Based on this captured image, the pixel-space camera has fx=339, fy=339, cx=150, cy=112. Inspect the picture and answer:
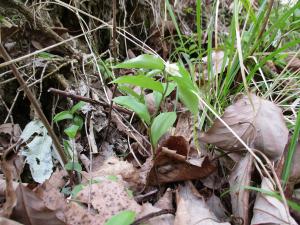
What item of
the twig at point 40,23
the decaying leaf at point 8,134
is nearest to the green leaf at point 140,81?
the decaying leaf at point 8,134

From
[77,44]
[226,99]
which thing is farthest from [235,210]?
[77,44]

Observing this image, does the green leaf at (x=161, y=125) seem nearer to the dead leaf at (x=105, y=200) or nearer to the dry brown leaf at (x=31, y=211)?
the dead leaf at (x=105, y=200)

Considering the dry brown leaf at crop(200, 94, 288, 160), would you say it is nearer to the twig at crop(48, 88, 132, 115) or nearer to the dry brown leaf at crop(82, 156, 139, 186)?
the dry brown leaf at crop(82, 156, 139, 186)

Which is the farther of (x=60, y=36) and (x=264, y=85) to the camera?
(x=60, y=36)

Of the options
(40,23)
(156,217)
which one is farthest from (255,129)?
(40,23)

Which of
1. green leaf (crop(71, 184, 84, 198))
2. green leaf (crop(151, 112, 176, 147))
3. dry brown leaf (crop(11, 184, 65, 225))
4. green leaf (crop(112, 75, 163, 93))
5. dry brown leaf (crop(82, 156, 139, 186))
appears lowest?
dry brown leaf (crop(82, 156, 139, 186))

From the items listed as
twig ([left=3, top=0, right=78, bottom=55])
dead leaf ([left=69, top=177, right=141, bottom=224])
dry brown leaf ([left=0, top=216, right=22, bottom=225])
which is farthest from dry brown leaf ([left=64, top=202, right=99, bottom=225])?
twig ([left=3, top=0, right=78, bottom=55])

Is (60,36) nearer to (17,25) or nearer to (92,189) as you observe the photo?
(17,25)
